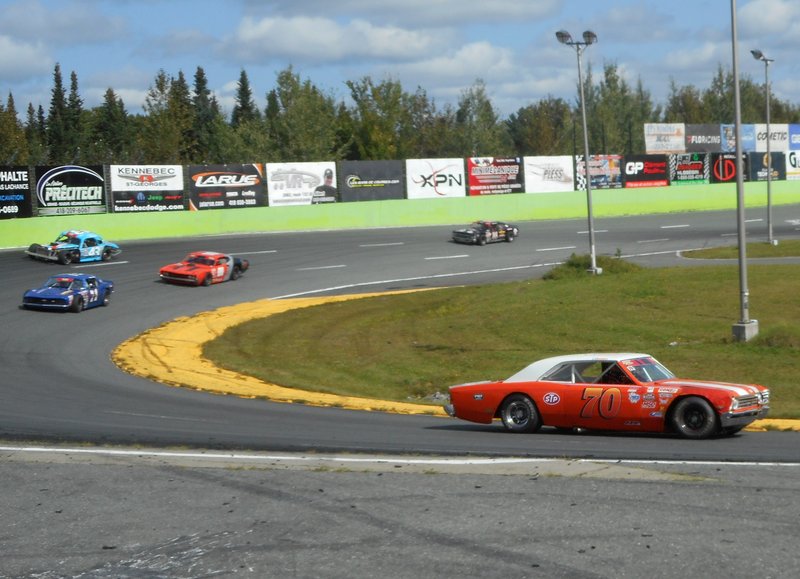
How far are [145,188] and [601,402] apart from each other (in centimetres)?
3822

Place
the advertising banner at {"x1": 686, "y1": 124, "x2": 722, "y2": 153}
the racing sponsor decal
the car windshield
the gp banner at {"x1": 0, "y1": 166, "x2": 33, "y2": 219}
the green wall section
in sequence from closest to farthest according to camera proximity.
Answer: the car windshield < the racing sponsor decal < the gp banner at {"x1": 0, "y1": 166, "x2": 33, "y2": 219} < the green wall section < the advertising banner at {"x1": 686, "y1": 124, "x2": 722, "y2": 153}

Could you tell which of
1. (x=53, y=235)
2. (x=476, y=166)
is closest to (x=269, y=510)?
(x=53, y=235)

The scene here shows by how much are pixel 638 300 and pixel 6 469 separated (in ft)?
81.0

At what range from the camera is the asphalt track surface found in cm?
1462

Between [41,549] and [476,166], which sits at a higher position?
[476,166]

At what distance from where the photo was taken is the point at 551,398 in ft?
52.1

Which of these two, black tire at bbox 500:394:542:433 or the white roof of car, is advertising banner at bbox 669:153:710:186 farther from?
black tire at bbox 500:394:542:433

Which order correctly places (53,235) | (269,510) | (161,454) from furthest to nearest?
(53,235) < (161,454) < (269,510)

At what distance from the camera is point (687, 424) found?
1488 centimetres

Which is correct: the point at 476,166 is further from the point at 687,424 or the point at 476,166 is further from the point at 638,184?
the point at 687,424

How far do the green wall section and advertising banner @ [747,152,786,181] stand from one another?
118cm

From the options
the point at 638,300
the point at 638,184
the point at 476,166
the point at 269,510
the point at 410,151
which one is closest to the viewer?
the point at 269,510

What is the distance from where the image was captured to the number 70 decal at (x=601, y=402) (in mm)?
15383

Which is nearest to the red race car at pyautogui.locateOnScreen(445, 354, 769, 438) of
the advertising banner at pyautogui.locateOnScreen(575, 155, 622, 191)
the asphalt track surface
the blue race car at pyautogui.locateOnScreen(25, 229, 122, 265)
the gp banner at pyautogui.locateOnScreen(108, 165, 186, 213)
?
the asphalt track surface
